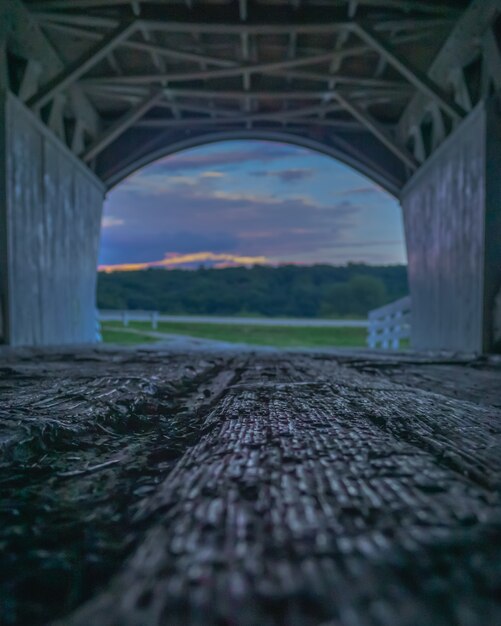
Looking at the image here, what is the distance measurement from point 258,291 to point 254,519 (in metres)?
34.5

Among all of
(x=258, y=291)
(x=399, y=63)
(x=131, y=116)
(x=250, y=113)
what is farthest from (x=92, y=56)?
(x=258, y=291)

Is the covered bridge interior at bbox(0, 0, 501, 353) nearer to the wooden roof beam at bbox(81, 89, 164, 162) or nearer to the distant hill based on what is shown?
the wooden roof beam at bbox(81, 89, 164, 162)

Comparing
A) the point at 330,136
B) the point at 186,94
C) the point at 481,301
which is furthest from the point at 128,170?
the point at 481,301

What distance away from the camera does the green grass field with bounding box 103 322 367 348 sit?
1708cm

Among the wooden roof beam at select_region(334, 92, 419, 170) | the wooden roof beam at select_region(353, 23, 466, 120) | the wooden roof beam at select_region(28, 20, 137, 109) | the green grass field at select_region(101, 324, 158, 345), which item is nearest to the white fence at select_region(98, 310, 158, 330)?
the green grass field at select_region(101, 324, 158, 345)

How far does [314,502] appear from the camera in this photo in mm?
469

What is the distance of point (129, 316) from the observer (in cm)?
2172

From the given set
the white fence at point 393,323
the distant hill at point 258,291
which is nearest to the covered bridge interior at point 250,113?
the white fence at point 393,323

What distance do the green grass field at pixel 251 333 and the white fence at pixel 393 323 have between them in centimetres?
305

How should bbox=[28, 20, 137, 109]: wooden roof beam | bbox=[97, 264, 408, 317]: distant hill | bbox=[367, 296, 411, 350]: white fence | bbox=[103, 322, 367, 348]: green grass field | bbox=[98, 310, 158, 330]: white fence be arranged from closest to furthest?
bbox=[28, 20, 137, 109]: wooden roof beam, bbox=[367, 296, 411, 350]: white fence, bbox=[103, 322, 367, 348]: green grass field, bbox=[98, 310, 158, 330]: white fence, bbox=[97, 264, 408, 317]: distant hill

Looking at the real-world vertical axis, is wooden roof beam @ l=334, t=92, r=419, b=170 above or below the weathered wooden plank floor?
above

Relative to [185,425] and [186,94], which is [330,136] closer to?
[186,94]

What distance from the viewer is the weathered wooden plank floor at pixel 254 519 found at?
0.31m

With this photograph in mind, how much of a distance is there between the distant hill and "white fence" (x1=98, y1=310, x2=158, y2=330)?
34.1ft
